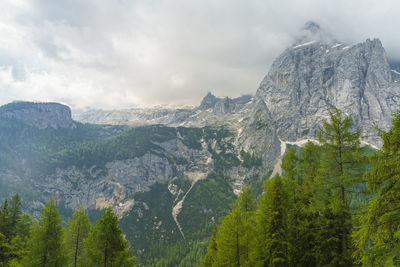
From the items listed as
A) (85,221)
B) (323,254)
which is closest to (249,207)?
(323,254)

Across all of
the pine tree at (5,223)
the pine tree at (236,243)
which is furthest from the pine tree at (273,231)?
the pine tree at (5,223)

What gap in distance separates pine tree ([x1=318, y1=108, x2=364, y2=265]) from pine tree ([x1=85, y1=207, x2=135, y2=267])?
20317 mm

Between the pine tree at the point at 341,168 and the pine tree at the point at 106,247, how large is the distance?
20.3m

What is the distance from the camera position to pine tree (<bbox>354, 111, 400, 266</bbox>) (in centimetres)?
1009

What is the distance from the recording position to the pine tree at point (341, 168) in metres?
18.7

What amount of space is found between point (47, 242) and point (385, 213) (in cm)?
2784

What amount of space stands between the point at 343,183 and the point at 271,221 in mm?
8026

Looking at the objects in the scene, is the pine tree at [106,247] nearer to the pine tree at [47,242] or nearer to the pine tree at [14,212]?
the pine tree at [47,242]

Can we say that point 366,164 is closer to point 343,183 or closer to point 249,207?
point 343,183

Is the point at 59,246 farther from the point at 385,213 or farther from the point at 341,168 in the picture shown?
the point at 341,168

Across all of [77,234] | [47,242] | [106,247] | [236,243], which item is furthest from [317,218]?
[77,234]

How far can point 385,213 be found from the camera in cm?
1030

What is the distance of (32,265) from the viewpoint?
2153 cm

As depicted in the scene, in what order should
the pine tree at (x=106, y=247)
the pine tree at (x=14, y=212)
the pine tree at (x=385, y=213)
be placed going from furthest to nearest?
the pine tree at (x=14, y=212), the pine tree at (x=106, y=247), the pine tree at (x=385, y=213)
